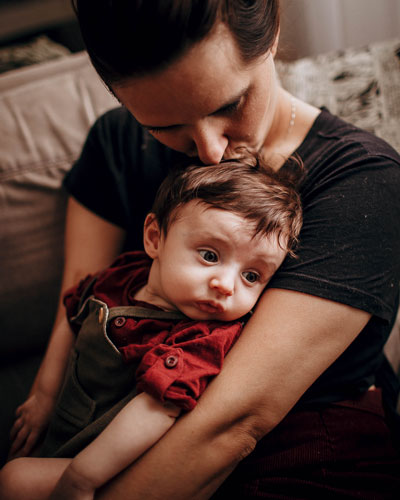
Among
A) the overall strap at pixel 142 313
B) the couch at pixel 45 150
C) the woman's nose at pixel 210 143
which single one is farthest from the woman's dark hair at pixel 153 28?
the couch at pixel 45 150

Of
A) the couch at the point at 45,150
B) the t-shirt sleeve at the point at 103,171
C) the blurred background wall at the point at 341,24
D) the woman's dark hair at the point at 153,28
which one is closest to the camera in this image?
the woman's dark hair at the point at 153,28

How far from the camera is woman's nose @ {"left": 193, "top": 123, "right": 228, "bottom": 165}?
31.0 inches

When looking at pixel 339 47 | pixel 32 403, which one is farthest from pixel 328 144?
pixel 339 47

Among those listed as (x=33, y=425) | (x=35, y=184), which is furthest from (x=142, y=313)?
(x=35, y=184)

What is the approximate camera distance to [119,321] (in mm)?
884

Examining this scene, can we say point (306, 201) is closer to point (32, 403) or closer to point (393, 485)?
point (393, 485)

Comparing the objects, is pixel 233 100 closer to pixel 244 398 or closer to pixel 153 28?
pixel 153 28

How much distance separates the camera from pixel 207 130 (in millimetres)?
786

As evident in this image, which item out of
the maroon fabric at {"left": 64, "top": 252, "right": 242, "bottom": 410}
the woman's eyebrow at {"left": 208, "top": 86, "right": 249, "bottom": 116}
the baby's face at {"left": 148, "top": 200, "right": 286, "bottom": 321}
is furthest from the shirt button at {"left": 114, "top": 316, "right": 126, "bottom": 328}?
the woman's eyebrow at {"left": 208, "top": 86, "right": 249, "bottom": 116}

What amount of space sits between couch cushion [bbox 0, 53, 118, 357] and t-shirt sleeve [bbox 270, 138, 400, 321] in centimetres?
88

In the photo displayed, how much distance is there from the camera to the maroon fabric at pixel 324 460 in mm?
836

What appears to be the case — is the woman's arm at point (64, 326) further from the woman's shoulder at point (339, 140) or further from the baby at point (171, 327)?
the woman's shoulder at point (339, 140)

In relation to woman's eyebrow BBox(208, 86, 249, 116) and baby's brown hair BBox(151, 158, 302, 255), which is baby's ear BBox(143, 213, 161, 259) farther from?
woman's eyebrow BBox(208, 86, 249, 116)

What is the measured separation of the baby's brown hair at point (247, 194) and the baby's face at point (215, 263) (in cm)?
2
